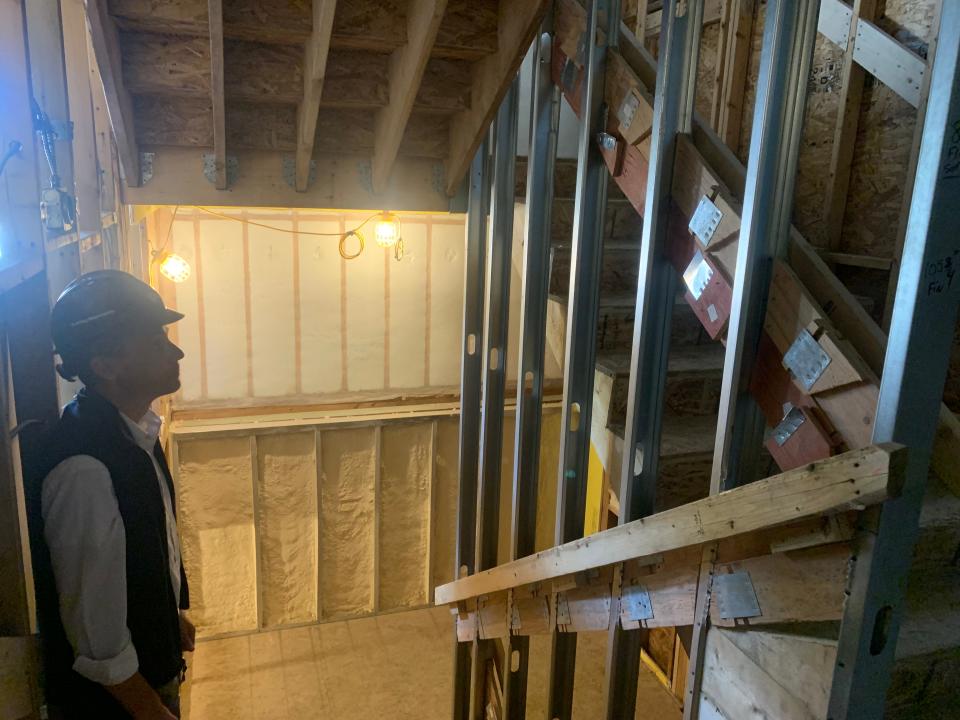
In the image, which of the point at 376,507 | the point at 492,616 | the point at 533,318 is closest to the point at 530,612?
the point at 492,616

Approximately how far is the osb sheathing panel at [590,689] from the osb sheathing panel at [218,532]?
2.08 m

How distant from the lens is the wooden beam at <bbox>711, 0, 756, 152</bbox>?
3418mm

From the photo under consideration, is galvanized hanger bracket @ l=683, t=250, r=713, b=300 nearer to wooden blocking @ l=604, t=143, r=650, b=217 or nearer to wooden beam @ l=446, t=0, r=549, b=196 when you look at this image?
wooden blocking @ l=604, t=143, r=650, b=217

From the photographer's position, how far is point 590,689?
4.07 m

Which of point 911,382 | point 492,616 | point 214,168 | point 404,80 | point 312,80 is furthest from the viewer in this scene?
point 214,168

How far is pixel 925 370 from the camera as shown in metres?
0.93

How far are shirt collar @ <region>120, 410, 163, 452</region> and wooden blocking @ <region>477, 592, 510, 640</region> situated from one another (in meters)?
1.38

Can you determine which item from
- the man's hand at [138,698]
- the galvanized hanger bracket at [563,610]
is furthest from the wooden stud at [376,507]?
the man's hand at [138,698]

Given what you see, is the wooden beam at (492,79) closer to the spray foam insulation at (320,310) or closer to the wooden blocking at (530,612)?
the wooden blocking at (530,612)

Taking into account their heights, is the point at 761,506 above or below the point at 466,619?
above

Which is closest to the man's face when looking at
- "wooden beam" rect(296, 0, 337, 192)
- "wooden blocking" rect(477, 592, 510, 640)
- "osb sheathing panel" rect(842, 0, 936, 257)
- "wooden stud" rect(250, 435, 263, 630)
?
"wooden beam" rect(296, 0, 337, 192)

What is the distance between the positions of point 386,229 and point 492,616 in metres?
2.80

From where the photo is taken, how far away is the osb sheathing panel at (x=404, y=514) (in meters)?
4.96

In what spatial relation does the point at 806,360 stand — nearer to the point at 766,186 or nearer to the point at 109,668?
the point at 766,186
